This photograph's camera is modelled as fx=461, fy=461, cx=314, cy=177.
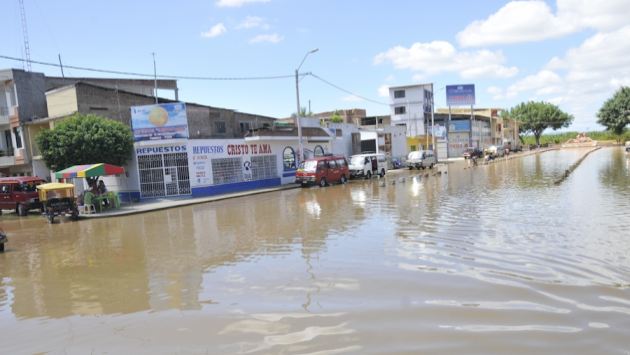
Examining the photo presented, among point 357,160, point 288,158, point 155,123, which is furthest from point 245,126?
point 155,123

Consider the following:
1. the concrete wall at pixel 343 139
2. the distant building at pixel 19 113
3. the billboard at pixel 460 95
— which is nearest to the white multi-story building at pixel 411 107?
the billboard at pixel 460 95

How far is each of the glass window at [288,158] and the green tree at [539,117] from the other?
84.8 m

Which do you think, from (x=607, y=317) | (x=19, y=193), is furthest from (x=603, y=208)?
(x=19, y=193)

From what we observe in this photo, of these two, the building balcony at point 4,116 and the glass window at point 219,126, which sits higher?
the building balcony at point 4,116

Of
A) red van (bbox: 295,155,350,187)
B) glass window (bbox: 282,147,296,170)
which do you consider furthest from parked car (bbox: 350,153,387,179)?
glass window (bbox: 282,147,296,170)

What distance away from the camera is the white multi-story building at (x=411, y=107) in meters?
74.7

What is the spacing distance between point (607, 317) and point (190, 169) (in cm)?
2402

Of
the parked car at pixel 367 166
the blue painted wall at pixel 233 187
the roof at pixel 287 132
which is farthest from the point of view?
the parked car at pixel 367 166

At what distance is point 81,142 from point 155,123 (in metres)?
3.92

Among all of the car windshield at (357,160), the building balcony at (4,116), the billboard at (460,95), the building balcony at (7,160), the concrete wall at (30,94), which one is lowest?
the car windshield at (357,160)

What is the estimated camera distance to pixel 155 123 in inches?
1025

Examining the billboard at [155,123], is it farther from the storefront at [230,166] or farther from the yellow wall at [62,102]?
the yellow wall at [62,102]

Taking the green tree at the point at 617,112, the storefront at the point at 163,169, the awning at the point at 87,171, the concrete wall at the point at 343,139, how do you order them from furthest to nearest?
the green tree at the point at 617,112
the concrete wall at the point at 343,139
the storefront at the point at 163,169
the awning at the point at 87,171

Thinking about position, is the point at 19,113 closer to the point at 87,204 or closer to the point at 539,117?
the point at 87,204
